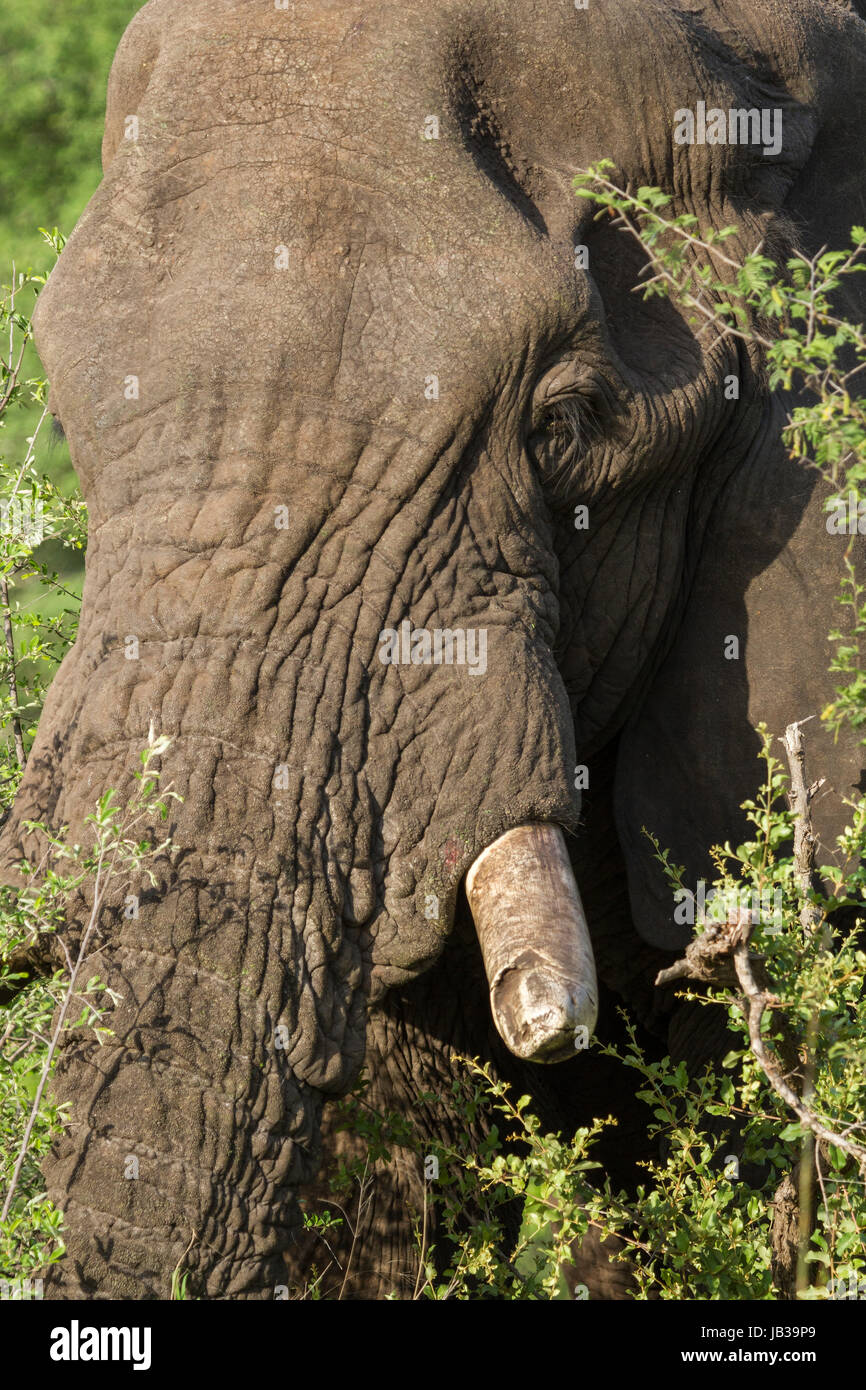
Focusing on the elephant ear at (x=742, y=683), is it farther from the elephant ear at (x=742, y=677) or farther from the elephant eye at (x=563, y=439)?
the elephant eye at (x=563, y=439)

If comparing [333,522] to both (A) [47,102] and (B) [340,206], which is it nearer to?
(B) [340,206]

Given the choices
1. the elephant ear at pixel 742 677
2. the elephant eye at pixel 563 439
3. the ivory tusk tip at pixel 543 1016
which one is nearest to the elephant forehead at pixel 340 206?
the elephant eye at pixel 563 439

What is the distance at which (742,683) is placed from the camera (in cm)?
423

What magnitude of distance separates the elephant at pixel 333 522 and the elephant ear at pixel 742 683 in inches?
6.2

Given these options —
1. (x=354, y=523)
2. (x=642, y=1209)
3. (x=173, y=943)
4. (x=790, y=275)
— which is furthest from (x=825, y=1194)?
(x=790, y=275)

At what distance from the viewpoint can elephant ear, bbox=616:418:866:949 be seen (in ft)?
13.8

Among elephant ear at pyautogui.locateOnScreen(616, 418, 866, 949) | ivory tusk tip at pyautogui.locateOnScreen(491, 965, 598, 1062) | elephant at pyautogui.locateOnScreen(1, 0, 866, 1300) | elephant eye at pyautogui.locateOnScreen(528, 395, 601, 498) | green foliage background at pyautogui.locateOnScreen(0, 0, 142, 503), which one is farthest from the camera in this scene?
green foliage background at pyautogui.locateOnScreen(0, 0, 142, 503)

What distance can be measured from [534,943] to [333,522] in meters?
0.86

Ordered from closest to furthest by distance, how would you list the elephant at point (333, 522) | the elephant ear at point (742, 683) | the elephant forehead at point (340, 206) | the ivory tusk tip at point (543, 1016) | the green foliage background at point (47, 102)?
the ivory tusk tip at point (543, 1016), the elephant at point (333, 522), the elephant forehead at point (340, 206), the elephant ear at point (742, 683), the green foliage background at point (47, 102)

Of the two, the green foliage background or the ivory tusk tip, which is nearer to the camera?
the ivory tusk tip

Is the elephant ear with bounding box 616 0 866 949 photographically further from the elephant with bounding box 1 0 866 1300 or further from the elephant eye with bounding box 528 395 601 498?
the elephant eye with bounding box 528 395 601 498

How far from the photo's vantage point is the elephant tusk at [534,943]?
316 cm

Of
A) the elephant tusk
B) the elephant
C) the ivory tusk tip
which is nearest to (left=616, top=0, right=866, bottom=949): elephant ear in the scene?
the elephant

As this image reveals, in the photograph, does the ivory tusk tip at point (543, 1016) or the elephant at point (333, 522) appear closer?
the ivory tusk tip at point (543, 1016)
